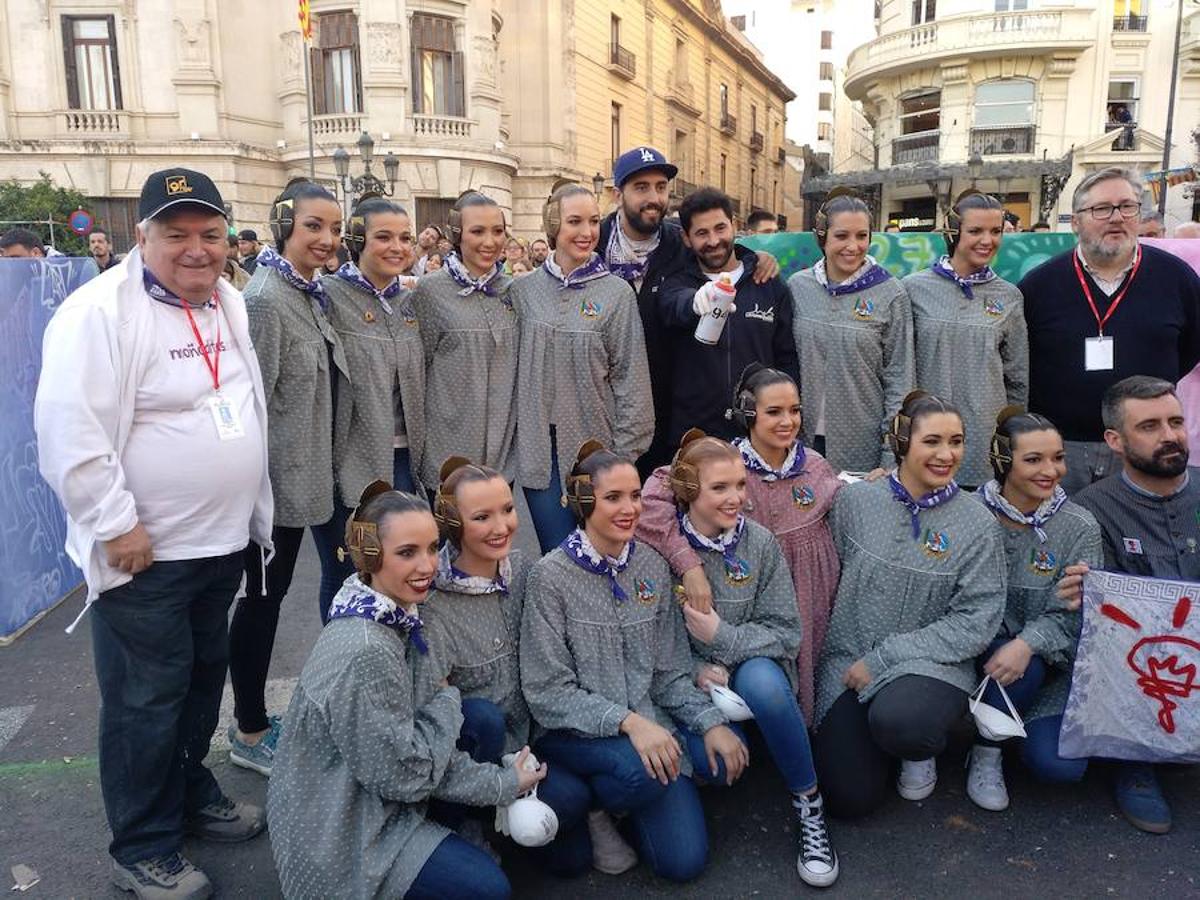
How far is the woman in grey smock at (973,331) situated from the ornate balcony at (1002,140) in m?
28.2

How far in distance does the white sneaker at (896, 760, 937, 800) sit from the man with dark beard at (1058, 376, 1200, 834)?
0.70 m

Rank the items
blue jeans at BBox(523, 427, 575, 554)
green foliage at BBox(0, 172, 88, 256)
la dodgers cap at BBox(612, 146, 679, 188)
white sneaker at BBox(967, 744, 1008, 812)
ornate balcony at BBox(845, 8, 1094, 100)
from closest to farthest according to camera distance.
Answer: white sneaker at BBox(967, 744, 1008, 812) < blue jeans at BBox(523, 427, 575, 554) < la dodgers cap at BBox(612, 146, 679, 188) < green foliage at BBox(0, 172, 88, 256) < ornate balcony at BBox(845, 8, 1094, 100)

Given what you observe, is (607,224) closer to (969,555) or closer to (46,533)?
(969,555)

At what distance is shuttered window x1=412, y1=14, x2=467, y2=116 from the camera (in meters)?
23.2

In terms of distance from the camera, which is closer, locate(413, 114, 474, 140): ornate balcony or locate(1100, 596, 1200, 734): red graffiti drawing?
locate(1100, 596, 1200, 734): red graffiti drawing

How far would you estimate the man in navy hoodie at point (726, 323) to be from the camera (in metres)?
4.10

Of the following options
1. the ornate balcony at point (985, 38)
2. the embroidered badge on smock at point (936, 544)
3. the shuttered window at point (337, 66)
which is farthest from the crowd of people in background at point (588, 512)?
the ornate balcony at point (985, 38)

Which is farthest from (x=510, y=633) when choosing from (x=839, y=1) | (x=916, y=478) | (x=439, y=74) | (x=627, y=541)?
(x=839, y=1)

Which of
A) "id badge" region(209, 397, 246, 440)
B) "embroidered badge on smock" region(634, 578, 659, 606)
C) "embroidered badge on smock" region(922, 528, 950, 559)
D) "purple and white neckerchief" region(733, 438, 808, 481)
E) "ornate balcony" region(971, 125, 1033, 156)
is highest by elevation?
"ornate balcony" region(971, 125, 1033, 156)

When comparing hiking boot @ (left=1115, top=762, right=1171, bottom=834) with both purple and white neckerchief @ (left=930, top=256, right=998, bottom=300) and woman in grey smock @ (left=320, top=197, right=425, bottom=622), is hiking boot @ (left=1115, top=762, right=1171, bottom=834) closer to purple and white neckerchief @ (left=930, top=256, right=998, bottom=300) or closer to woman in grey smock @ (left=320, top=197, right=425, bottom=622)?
purple and white neckerchief @ (left=930, top=256, right=998, bottom=300)

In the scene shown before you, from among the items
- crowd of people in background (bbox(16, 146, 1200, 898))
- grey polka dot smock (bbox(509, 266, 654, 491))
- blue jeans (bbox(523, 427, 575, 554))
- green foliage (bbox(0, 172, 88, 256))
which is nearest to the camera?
crowd of people in background (bbox(16, 146, 1200, 898))

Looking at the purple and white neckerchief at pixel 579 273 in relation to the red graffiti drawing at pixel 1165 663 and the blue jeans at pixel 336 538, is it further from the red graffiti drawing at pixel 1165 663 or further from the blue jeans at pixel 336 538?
the red graffiti drawing at pixel 1165 663

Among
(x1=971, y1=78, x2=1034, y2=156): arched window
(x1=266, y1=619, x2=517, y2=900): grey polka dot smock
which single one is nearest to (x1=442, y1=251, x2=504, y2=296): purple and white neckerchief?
(x1=266, y1=619, x2=517, y2=900): grey polka dot smock

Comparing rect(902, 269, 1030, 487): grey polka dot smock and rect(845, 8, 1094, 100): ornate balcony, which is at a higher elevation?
rect(845, 8, 1094, 100): ornate balcony
